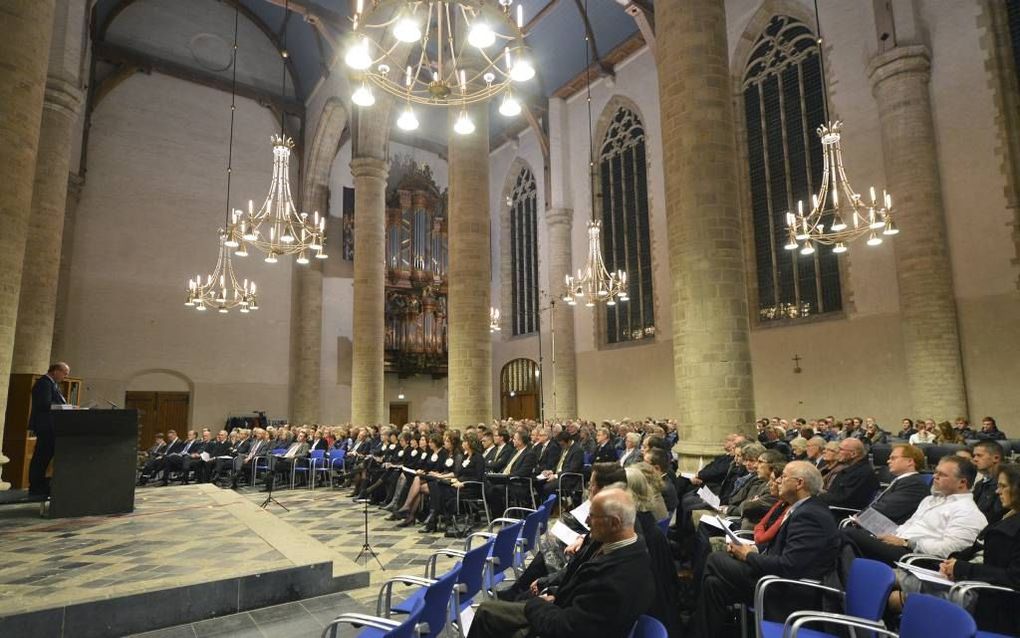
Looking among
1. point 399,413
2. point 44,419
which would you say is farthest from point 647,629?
point 399,413

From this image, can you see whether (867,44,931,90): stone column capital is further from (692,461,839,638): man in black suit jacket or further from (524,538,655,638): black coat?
(524,538,655,638): black coat

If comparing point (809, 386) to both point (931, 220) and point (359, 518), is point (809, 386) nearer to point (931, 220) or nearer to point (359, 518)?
point (931, 220)

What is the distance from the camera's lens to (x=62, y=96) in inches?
396

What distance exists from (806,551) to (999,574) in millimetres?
786

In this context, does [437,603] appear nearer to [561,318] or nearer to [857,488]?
[857,488]

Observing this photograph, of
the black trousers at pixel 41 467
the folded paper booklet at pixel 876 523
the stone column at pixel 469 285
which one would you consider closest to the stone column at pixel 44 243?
the black trousers at pixel 41 467

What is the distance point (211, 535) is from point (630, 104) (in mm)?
15829

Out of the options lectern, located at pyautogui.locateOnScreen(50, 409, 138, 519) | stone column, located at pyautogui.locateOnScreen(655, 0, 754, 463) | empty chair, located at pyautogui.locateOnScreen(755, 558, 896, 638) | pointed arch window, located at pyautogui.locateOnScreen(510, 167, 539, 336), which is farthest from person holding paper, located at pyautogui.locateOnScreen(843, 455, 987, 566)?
pointed arch window, located at pyautogui.locateOnScreen(510, 167, 539, 336)

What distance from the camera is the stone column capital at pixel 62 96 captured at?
9.92m

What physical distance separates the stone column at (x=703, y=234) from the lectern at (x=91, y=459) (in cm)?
569

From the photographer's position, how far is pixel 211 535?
17.1ft

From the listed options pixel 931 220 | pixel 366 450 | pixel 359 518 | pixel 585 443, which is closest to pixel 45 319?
pixel 366 450

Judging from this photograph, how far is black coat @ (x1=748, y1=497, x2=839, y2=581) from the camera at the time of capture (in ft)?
9.87

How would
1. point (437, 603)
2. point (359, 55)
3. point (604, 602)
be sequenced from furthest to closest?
1. point (359, 55)
2. point (437, 603)
3. point (604, 602)
